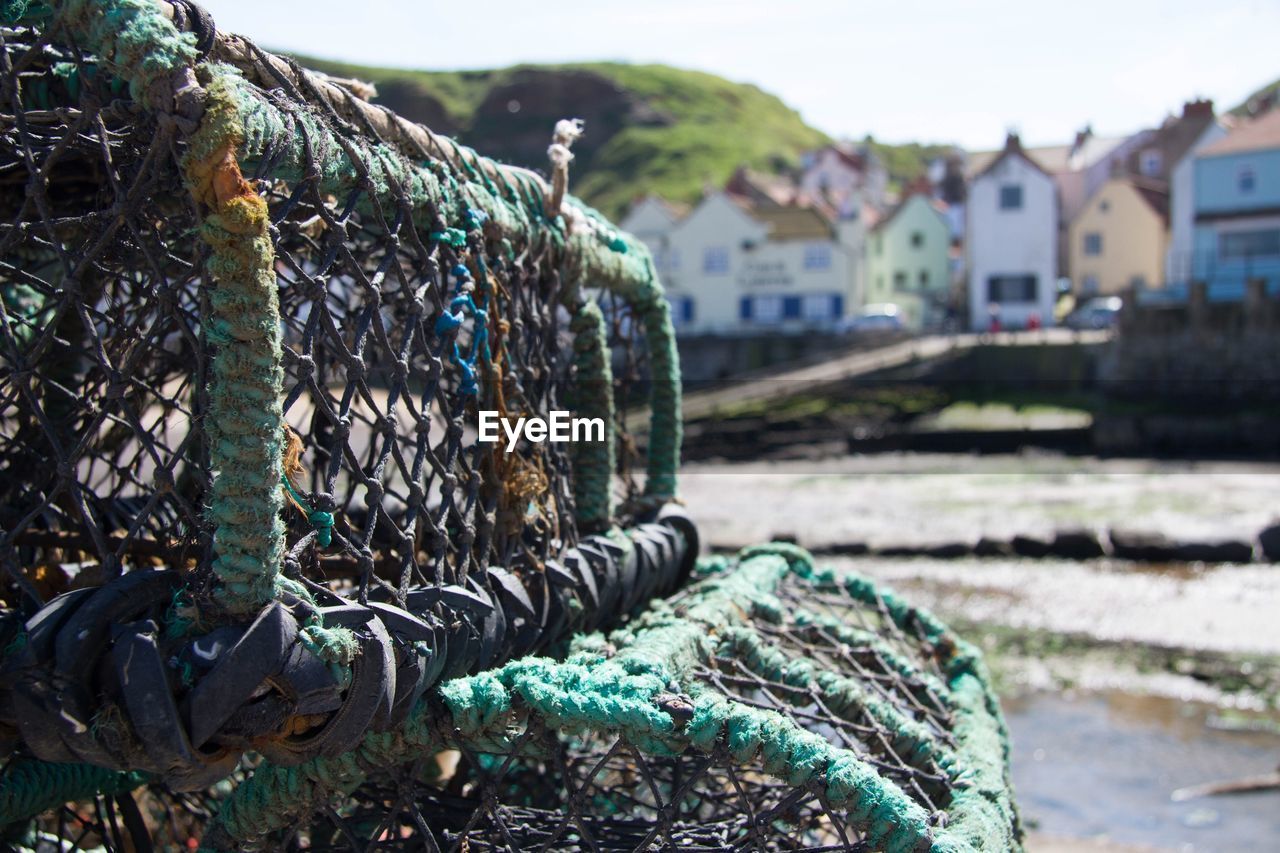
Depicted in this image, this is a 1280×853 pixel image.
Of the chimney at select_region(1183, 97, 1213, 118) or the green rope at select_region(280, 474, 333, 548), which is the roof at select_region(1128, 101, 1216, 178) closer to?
the chimney at select_region(1183, 97, 1213, 118)

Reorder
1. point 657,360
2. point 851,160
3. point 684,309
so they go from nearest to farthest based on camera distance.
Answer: point 657,360 < point 684,309 < point 851,160

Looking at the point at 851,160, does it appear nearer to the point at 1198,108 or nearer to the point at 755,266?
the point at 1198,108

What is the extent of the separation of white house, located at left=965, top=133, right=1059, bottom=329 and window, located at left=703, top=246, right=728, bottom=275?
937 cm

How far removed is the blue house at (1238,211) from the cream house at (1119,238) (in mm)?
6922

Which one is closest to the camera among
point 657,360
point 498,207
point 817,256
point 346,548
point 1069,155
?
point 346,548

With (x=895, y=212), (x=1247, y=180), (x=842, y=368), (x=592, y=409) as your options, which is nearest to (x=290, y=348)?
(x=592, y=409)

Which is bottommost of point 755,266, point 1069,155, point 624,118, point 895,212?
point 755,266

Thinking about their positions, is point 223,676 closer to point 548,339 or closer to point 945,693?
point 548,339

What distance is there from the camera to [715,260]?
1839 inches

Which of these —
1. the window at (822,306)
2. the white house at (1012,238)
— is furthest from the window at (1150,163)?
the window at (822,306)

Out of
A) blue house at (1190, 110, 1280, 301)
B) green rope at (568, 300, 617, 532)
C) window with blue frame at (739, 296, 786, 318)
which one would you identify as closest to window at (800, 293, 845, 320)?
window with blue frame at (739, 296, 786, 318)

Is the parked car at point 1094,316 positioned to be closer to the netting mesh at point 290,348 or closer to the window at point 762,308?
the window at point 762,308

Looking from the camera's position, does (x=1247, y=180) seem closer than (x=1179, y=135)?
Yes
